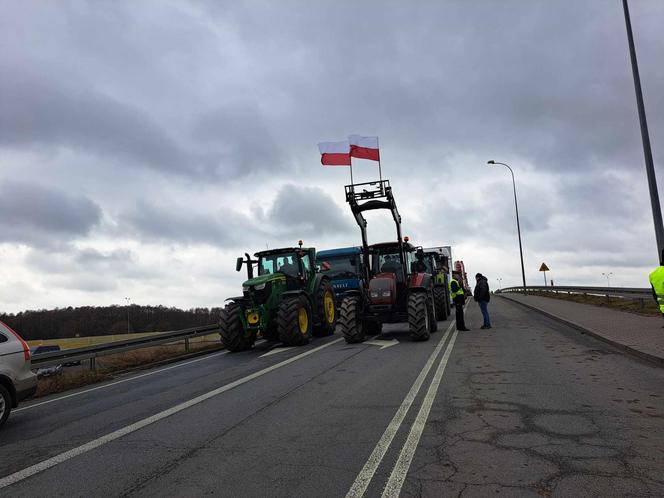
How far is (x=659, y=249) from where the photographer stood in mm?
12891

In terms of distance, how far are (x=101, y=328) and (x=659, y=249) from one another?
193 ft

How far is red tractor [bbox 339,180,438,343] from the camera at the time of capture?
517 inches

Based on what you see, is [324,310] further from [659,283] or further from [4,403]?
[4,403]

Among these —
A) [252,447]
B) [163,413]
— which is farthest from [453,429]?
[163,413]

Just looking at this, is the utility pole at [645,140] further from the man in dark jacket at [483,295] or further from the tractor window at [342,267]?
the tractor window at [342,267]

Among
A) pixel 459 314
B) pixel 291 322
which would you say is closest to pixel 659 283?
pixel 459 314

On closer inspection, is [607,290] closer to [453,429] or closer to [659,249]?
[659,249]

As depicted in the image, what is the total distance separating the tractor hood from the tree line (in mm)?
41666

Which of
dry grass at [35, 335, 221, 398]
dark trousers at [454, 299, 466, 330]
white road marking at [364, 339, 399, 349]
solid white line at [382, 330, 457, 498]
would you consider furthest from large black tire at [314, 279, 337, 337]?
solid white line at [382, 330, 457, 498]

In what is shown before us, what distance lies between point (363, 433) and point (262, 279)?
366 inches

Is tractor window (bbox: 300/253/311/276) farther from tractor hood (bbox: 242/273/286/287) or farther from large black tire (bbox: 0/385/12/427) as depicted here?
large black tire (bbox: 0/385/12/427)

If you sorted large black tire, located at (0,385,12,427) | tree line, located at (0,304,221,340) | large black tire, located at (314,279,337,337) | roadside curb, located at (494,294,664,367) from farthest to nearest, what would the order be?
tree line, located at (0,304,221,340) → large black tire, located at (314,279,337,337) → roadside curb, located at (494,294,664,367) → large black tire, located at (0,385,12,427)

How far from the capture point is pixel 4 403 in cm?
662

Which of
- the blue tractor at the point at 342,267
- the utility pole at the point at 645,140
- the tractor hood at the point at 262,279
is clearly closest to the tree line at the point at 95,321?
the blue tractor at the point at 342,267
